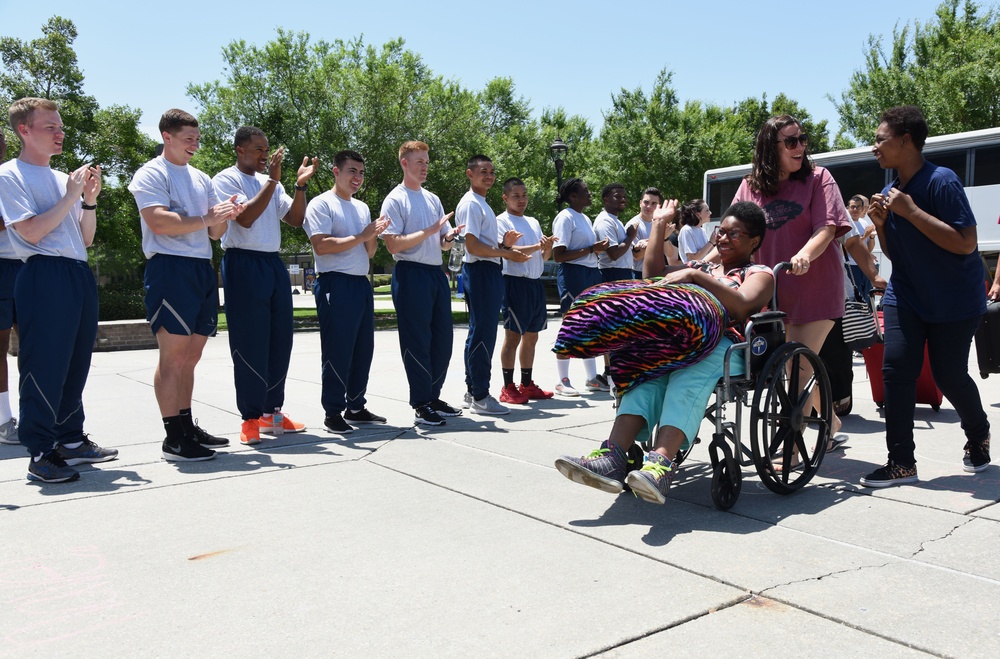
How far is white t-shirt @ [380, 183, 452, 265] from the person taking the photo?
612 centimetres

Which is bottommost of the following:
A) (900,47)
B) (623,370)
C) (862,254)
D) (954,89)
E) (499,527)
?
(499,527)

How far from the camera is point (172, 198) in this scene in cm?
491

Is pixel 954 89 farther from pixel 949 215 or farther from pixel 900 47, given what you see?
pixel 949 215

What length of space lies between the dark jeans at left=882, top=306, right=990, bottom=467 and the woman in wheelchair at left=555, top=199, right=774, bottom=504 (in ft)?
2.71

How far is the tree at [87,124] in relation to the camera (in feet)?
66.3

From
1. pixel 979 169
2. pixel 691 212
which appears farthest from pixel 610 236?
pixel 979 169

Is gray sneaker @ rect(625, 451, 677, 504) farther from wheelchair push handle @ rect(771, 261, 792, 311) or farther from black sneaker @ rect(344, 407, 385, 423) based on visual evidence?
black sneaker @ rect(344, 407, 385, 423)

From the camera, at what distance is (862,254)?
16.5 feet

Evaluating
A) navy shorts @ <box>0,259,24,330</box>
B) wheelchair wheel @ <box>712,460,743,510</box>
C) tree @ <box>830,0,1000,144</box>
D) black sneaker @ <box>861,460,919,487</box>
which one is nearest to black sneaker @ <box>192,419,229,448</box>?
navy shorts @ <box>0,259,24,330</box>

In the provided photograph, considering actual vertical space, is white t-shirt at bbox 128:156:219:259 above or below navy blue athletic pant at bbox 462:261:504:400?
above

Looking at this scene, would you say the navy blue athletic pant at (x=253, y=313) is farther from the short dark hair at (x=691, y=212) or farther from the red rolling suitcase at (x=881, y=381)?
the short dark hair at (x=691, y=212)

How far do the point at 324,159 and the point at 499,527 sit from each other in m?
19.2

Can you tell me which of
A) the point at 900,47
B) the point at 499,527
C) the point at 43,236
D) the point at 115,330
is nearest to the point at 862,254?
the point at 499,527

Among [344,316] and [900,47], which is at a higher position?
[900,47]
